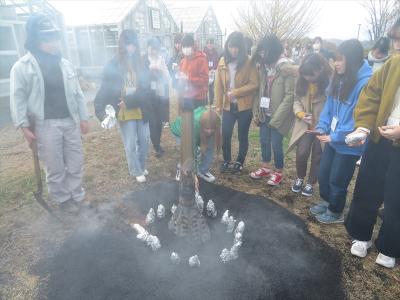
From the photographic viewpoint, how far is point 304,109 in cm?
395

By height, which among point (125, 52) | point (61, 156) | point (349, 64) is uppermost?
point (125, 52)

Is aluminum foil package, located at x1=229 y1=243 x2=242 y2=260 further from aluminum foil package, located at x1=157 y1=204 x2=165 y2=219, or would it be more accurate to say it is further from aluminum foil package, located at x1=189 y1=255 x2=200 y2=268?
aluminum foil package, located at x1=157 y1=204 x2=165 y2=219

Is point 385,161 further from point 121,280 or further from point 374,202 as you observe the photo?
point 121,280

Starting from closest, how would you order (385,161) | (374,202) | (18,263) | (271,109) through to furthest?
1. (385,161)
2. (374,202)
3. (18,263)
4. (271,109)

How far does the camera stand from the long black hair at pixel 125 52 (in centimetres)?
395

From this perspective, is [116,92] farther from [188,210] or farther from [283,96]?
[283,96]

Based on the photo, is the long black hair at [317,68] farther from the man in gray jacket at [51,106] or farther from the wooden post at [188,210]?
the man in gray jacket at [51,106]

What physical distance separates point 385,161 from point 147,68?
135 inches

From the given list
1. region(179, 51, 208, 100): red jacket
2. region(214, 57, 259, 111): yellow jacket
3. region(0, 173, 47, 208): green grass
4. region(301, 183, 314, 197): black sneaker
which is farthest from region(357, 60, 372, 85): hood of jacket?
region(0, 173, 47, 208): green grass

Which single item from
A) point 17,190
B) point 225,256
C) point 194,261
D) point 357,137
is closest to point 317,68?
point 357,137

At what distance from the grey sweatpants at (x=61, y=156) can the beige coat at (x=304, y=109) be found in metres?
3.01

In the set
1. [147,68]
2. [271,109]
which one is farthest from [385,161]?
[147,68]

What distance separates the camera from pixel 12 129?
26.3ft

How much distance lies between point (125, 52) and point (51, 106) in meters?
1.28
